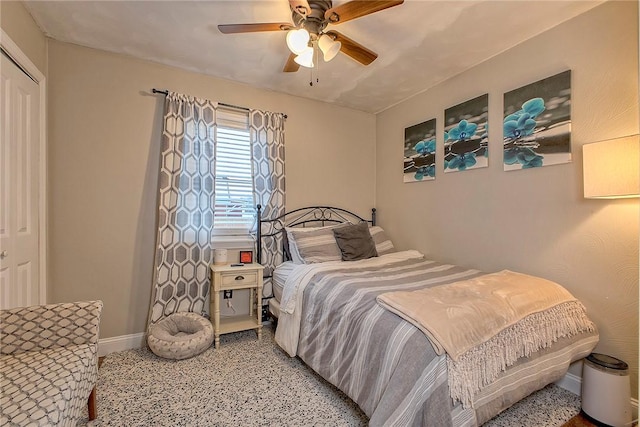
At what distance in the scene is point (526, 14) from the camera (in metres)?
2.00

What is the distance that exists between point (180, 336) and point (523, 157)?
3161 millimetres

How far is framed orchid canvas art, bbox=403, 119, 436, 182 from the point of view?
3.08m

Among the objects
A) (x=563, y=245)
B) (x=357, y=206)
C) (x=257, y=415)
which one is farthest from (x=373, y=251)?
(x=257, y=415)

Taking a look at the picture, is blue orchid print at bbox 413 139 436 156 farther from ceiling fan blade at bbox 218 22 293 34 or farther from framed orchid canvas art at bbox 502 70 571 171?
ceiling fan blade at bbox 218 22 293 34

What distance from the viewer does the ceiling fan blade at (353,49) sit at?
1840 mm

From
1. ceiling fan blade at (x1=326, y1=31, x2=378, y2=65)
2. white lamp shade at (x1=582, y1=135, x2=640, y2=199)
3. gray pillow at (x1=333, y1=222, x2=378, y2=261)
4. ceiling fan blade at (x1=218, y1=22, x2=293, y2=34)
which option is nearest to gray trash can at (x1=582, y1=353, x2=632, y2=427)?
white lamp shade at (x1=582, y1=135, x2=640, y2=199)

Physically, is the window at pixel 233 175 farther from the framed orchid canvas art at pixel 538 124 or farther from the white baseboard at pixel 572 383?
the white baseboard at pixel 572 383

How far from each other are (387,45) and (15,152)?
2728mm

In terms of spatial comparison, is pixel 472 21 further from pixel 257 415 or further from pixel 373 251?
pixel 257 415

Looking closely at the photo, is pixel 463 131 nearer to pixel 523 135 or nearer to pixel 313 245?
pixel 523 135

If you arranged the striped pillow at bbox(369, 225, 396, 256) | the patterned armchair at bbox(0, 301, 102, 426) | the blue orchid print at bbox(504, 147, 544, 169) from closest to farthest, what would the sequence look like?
1. the patterned armchair at bbox(0, 301, 102, 426)
2. the blue orchid print at bbox(504, 147, 544, 169)
3. the striped pillow at bbox(369, 225, 396, 256)

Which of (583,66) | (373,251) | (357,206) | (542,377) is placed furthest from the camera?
(357,206)

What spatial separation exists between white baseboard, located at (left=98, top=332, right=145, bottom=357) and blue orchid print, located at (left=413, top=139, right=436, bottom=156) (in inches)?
129

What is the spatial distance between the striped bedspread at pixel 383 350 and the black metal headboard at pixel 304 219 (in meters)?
0.68
